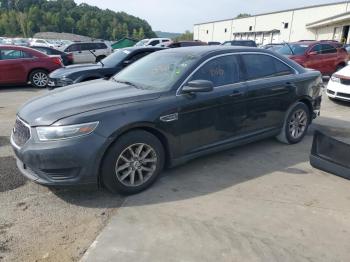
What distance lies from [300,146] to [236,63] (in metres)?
Result: 1.94

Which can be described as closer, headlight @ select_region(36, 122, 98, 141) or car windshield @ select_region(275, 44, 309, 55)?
headlight @ select_region(36, 122, 98, 141)

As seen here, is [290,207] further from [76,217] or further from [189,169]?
[76,217]

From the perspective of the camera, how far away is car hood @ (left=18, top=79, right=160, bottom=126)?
3631 mm

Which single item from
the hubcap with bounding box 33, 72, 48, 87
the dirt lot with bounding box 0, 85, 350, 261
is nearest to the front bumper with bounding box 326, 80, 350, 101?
Result: the dirt lot with bounding box 0, 85, 350, 261

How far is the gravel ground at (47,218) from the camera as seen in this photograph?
9.89ft

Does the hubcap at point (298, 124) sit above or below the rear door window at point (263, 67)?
below

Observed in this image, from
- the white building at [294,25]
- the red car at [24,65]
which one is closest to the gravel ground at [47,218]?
the red car at [24,65]

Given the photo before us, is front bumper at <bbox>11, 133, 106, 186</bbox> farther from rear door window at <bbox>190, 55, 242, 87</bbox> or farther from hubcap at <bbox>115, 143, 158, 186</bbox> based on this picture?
rear door window at <bbox>190, 55, 242, 87</bbox>

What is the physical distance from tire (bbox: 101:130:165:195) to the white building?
123ft

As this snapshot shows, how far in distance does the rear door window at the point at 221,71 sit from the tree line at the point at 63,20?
8579 centimetres

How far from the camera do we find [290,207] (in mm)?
3742

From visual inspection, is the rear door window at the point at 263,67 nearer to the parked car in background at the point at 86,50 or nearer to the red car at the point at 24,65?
the red car at the point at 24,65

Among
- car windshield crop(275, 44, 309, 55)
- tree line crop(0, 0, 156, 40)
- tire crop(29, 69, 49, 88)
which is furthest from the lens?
tree line crop(0, 0, 156, 40)

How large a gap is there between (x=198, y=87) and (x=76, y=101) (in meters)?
1.40
